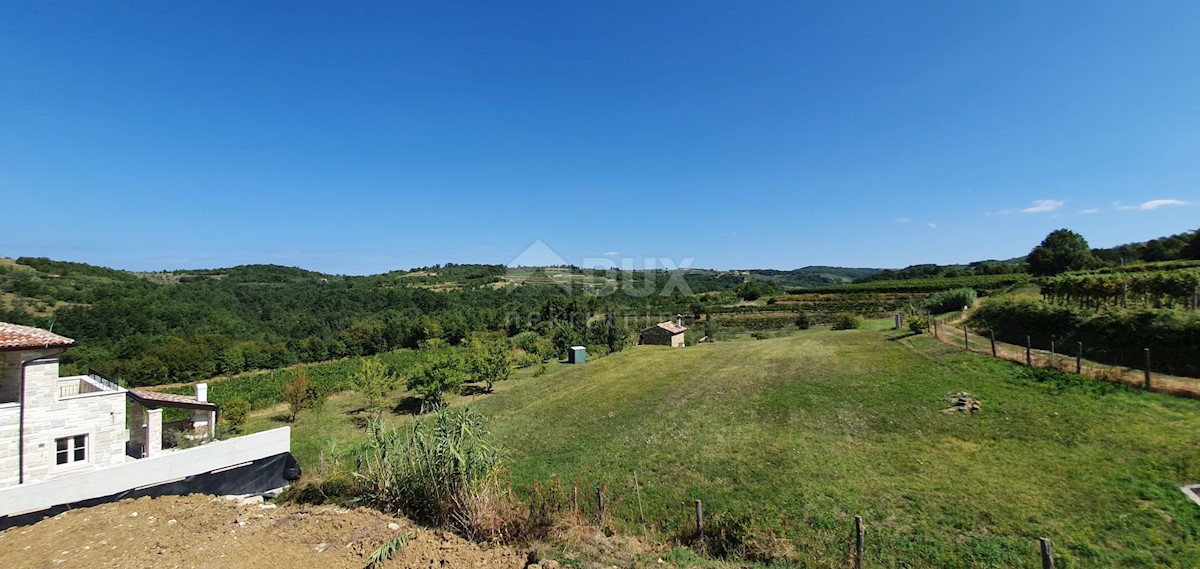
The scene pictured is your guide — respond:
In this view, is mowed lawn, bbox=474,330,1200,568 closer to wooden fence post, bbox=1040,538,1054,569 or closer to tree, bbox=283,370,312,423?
wooden fence post, bbox=1040,538,1054,569

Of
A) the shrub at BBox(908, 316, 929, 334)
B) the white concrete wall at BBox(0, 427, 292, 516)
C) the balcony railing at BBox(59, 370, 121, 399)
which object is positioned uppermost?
the shrub at BBox(908, 316, 929, 334)

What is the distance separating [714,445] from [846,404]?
5580mm

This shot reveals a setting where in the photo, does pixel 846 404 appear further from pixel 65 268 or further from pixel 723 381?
pixel 65 268

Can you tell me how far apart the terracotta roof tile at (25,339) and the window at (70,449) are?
2553 millimetres

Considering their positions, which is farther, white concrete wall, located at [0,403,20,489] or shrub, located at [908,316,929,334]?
shrub, located at [908,316,929,334]

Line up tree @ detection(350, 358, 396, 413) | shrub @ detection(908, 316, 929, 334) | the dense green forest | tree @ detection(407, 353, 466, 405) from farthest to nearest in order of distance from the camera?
the dense green forest → tree @ detection(407, 353, 466, 405) → tree @ detection(350, 358, 396, 413) → shrub @ detection(908, 316, 929, 334)

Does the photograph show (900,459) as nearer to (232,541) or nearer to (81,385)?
(232,541)

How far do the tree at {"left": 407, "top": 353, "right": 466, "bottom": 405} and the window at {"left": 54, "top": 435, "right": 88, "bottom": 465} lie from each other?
1540 centimetres

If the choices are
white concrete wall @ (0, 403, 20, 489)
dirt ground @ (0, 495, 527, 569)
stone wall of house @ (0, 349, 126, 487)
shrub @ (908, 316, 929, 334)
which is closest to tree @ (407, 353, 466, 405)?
stone wall of house @ (0, 349, 126, 487)

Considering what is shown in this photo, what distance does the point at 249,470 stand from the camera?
14414 mm

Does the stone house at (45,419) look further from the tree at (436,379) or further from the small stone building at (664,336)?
the small stone building at (664,336)

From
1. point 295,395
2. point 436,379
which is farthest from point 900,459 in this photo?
point 295,395

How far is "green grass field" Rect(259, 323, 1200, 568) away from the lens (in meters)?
7.70

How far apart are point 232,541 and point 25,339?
909cm
